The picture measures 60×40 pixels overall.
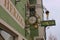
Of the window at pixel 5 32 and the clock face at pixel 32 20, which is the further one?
the clock face at pixel 32 20

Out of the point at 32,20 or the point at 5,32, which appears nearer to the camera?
the point at 5,32

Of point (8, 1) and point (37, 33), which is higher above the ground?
point (8, 1)

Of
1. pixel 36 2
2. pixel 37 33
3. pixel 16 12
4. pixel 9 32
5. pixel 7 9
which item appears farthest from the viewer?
pixel 36 2

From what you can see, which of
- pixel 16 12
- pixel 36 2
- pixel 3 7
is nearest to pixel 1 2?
pixel 3 7

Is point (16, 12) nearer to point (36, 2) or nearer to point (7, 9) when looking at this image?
point (7, 9)

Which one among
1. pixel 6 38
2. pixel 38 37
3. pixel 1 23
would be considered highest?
pixel 1 23

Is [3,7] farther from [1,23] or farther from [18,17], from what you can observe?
[18,17]

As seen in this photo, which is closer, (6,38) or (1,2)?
(1,2)

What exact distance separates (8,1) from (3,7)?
1.16m

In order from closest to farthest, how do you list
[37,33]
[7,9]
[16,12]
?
1. [7,9]
2. [16,12]
3. [37,33]

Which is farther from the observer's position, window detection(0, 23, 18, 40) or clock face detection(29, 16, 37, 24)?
clock face detection(29, 16, 37, 24)

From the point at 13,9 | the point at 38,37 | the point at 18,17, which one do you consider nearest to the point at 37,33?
the point at 38,37

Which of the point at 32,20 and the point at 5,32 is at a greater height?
the point at 32,20

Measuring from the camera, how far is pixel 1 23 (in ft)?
36.0
